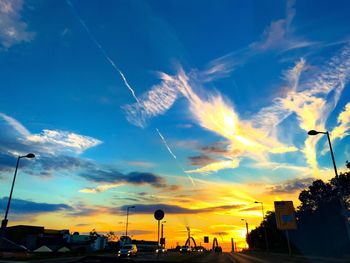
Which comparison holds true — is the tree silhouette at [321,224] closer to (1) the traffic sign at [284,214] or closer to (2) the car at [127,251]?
(1) the traffic sign at [284,214]

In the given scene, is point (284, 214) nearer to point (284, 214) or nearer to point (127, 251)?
point (284, 214)

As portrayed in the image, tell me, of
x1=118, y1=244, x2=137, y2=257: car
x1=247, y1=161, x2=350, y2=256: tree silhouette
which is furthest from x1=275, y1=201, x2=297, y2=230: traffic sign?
x1=118, y1=244, x2=137, y2=257: car

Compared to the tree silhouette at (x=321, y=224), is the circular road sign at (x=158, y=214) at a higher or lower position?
lower

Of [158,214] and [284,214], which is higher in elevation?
[284,214]

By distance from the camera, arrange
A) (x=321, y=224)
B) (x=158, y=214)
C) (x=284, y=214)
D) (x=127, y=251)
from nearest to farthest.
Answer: (x=158, y=214) < (x=127, y=251) < (x=284, y=214) < (x=321, y=224)

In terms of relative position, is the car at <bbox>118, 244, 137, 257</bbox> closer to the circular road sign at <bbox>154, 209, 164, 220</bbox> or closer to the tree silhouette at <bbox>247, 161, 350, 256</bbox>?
the circular road sign at <bbox>154, 209, 164, 220</bbox>

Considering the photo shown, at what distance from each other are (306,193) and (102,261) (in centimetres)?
10703

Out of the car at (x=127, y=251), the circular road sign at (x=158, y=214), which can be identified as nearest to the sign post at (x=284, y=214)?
the car at (x=127, y=251)

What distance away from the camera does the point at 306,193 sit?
102938 mm

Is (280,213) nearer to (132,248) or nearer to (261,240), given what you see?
(132,248)

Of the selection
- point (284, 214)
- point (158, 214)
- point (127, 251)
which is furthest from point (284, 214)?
point (158, 214)

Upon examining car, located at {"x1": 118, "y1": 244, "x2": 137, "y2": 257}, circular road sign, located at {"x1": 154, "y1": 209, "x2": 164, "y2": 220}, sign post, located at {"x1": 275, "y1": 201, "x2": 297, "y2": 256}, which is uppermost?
sign post, located at {"x1": 275, "y1": 201, "x2": 297, "y2": 256}

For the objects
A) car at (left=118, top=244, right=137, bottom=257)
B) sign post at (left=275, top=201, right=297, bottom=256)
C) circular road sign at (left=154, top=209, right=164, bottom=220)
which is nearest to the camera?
circular road sign at (left=154, top=209, right=164, bottom=220)

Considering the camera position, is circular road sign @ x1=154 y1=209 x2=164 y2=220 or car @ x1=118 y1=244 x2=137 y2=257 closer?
circular road sign @ x1=154 y1=209 x2=164 y2=220
